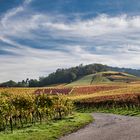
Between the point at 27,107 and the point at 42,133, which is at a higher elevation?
the point at 27,107

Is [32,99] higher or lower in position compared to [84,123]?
higher

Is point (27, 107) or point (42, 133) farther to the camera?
point (27, 107)

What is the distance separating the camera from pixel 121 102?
318 feet

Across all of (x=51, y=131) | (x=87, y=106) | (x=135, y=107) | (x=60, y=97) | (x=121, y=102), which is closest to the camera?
(x=51, y=131)

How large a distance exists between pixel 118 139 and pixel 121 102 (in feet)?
196

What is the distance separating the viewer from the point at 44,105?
67000mm

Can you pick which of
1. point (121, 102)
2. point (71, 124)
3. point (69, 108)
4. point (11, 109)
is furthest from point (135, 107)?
point (11, 109)

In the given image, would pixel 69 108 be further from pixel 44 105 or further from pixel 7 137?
pixel 7 137

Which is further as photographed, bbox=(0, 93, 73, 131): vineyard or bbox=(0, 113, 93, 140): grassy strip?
bbox=(0, 93, 73, 131): vineyard

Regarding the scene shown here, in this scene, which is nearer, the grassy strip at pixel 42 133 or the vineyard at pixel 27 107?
the grassy strip at pixel 42 133

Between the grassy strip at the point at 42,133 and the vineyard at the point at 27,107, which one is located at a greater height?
the vineyard at the point at 27,107

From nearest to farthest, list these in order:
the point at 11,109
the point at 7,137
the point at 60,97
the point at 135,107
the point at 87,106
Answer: the point at 7,137 → the point at 11,109 → the point at 60,97 → the point at 135,107 → the point at 87,106

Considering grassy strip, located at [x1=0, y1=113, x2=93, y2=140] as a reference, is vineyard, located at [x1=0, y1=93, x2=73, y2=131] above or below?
above

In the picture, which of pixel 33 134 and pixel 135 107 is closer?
pixel 33 134
